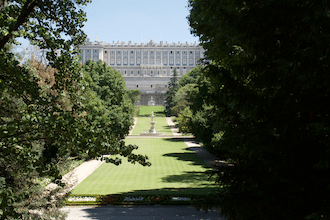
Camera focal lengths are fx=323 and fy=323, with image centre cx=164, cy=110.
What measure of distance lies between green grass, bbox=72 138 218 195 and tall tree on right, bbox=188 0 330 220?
9.52 metres

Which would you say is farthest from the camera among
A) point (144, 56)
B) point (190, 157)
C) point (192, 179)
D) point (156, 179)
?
point (144, 56)

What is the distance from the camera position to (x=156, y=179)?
749 inches

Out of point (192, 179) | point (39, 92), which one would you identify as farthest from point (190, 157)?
point (39, 92)

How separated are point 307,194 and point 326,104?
155 centimetres

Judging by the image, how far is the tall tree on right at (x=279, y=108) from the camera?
520 centimetres

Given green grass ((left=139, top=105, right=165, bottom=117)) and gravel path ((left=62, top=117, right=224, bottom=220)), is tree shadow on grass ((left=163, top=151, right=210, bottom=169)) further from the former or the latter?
green grass ((left=139, top=105, right=165, bottom=117))

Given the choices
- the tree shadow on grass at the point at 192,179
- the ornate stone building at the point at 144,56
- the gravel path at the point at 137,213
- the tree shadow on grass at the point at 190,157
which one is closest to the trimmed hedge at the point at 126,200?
the gravel path at the point at 137,213

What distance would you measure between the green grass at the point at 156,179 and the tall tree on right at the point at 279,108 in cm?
952

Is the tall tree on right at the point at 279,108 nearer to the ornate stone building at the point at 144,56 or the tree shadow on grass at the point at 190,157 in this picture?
the tree shadow on grass at the point at 190,157

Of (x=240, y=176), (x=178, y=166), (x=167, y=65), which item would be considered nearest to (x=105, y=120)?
(x=178, y=166)

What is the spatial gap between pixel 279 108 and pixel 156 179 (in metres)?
14.1

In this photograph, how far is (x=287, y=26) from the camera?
5.73 meters

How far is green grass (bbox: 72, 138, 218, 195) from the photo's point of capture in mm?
16094

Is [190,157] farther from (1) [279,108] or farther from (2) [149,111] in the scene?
(2) [149,111]
